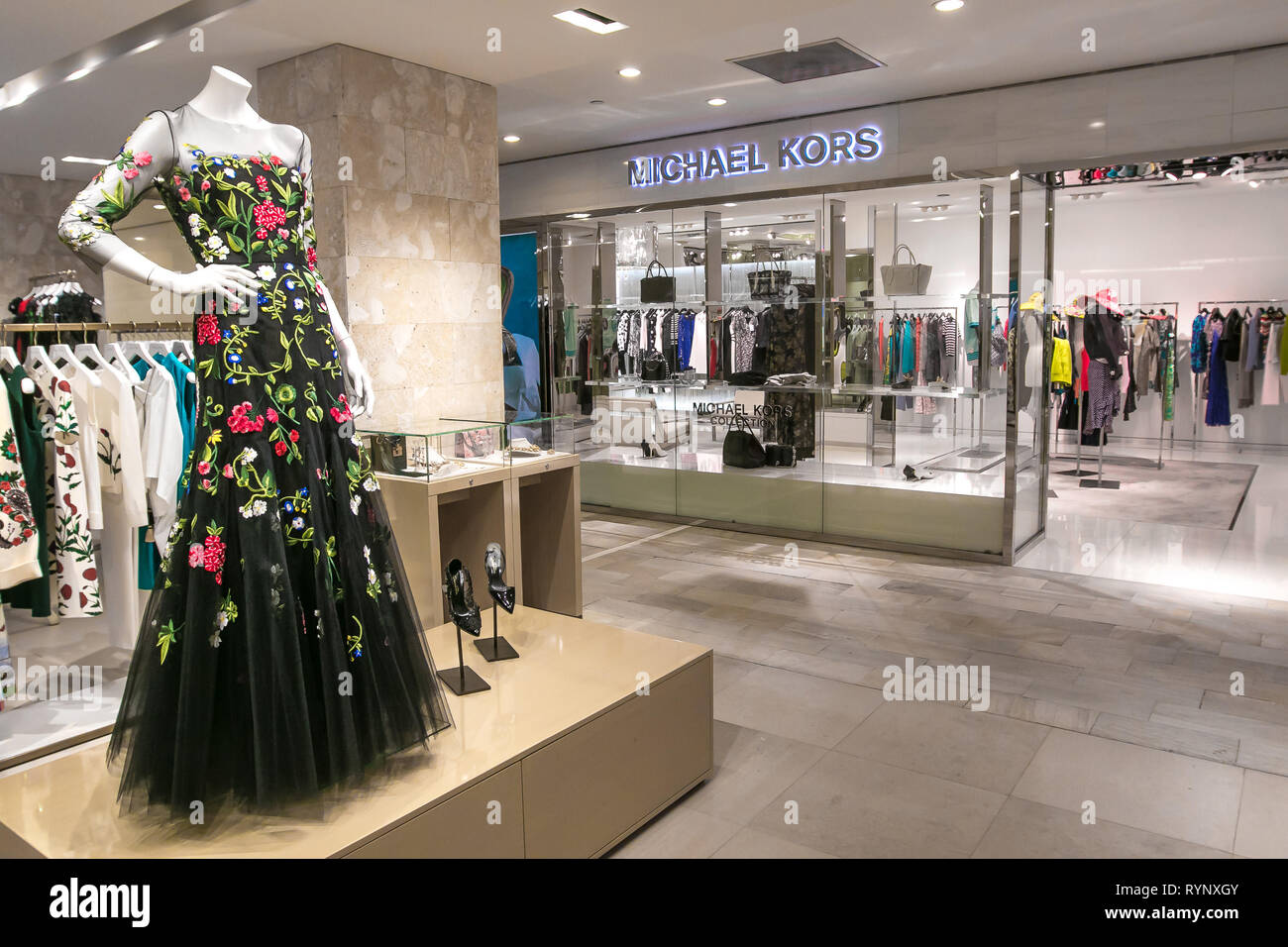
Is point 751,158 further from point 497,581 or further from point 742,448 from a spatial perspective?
point 497,581

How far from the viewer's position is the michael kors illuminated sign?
6.14 metres

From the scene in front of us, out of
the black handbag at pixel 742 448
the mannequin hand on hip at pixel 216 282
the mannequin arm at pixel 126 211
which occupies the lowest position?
the black handbag at pixel 742 448

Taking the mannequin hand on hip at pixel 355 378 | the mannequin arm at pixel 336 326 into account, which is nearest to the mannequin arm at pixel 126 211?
the mannequin arm at pixel 336 326

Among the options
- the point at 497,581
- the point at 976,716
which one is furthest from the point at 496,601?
the point at 976,716

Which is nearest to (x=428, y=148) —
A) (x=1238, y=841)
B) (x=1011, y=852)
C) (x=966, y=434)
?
(x=966, y=434)

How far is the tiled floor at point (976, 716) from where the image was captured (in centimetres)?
273

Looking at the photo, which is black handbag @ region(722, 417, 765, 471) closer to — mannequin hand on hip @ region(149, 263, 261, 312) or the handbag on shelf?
the handbag on shelf

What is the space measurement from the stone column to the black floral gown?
1.66m

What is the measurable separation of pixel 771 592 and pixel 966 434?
5.76 feet

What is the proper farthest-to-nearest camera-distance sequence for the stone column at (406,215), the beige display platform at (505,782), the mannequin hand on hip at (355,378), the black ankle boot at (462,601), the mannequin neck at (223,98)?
1. the stone column at (406,215)
2. the black ankle boot at (462,601)
3. the mannequin hand on hip at (355,378)
4. the mannequin neck at (223,98)
5. the beige display platform at (505,782)

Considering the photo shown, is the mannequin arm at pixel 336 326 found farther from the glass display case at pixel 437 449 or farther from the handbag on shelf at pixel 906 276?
the handbag on shelf at pixel 906 276

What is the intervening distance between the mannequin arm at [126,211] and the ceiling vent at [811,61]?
354cm

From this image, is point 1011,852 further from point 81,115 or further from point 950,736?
point 81,115

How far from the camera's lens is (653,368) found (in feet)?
23.7
